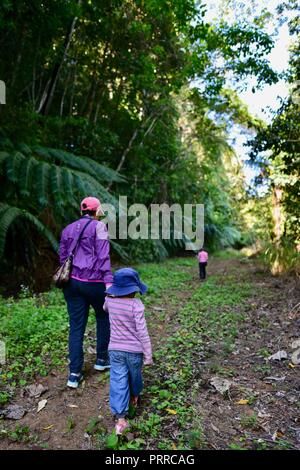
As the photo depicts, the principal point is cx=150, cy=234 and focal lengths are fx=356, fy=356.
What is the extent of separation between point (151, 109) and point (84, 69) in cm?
314

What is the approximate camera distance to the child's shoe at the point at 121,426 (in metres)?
2.75

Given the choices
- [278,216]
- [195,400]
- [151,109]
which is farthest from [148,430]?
[151,109]

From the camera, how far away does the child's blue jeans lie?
2.92m

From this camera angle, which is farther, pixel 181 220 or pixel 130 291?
pixel 181 220

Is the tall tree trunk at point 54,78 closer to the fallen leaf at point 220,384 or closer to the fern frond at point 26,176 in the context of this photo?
the fern frond at point 26,176

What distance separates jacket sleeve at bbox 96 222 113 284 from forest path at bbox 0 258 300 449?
3.71ft

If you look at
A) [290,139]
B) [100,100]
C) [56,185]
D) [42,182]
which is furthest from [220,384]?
[100,100]

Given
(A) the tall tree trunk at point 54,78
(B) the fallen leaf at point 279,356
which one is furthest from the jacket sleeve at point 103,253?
(A) the tall tree trunk at point 54,78

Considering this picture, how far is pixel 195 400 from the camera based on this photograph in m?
3.29

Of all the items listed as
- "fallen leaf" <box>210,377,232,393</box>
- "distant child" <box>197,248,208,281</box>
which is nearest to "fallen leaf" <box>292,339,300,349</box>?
"fallen leaf" <box>210,377,232,393</box>

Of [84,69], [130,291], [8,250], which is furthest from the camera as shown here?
[84,69]

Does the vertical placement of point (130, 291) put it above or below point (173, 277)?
above

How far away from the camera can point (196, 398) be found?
3.32 metres
